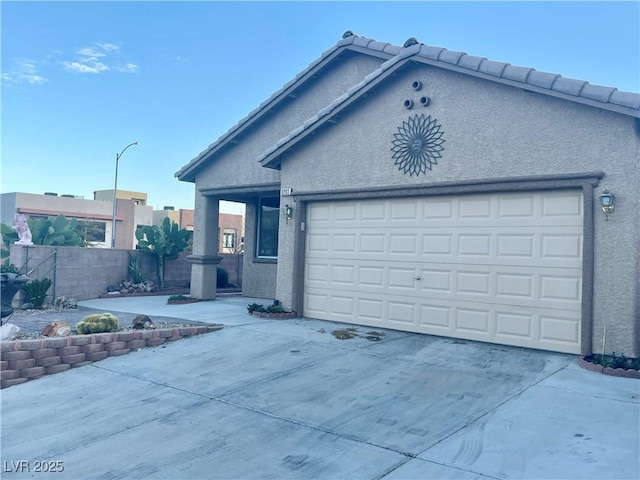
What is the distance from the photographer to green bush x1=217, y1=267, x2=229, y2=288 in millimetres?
18094

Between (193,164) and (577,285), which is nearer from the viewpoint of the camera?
(577,285)

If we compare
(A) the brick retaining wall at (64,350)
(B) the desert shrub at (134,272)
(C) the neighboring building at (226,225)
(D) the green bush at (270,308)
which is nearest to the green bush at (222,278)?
(B) the desert shrub at (134,272)

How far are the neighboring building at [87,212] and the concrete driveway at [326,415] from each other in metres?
34.2

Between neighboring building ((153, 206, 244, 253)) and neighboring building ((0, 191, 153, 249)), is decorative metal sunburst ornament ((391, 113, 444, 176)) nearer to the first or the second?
neighboring building ((153, 206, 244, 253))

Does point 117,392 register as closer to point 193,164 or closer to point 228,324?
point 228,324

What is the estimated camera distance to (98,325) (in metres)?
8.95

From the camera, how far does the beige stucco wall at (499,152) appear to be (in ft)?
25.2

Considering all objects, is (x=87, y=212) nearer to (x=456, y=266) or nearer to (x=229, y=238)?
(x=229, y=238)

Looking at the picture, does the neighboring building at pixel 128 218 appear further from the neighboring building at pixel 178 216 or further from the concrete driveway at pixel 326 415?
the concrete driveway at pixel 326 415

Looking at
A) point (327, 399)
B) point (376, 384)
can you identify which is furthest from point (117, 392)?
point (376, 384)

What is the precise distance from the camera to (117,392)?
23.2 feet

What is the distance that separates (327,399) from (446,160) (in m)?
4.95

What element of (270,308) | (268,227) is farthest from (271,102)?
(270,308)

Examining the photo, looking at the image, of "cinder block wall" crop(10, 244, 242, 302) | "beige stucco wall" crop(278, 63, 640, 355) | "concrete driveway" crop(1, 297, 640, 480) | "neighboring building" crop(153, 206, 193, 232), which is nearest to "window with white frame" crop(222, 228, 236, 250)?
"neighboring building" crop(153, 206, 193, 232)
